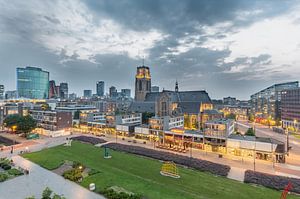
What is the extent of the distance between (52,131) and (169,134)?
52514 millimetres

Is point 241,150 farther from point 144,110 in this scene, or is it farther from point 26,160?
point 144,110

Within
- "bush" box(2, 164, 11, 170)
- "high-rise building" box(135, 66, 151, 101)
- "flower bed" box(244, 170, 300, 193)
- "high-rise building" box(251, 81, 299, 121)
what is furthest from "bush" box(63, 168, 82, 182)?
"high-rise building" box(251, 81, 299, 121)

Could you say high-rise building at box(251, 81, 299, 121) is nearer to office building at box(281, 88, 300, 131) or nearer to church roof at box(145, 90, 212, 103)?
office building at box(281, 88, 300, 131)

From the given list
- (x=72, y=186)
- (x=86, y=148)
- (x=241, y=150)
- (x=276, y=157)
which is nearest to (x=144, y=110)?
(x=86, y=148)

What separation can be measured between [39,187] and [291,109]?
120 meters

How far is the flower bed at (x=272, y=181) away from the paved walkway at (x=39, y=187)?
Result: 27925 mm

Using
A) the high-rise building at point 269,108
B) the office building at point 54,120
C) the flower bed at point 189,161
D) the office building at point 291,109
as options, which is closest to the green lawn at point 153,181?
the flower bed at point 189,161

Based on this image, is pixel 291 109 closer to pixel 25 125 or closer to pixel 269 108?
pixel 269 108

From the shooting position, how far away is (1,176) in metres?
32.0

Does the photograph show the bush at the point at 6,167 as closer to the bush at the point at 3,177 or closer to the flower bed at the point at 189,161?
the bush at the point at 3,177

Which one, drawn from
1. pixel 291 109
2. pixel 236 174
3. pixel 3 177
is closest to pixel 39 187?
pixel 3 177

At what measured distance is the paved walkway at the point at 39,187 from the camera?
86.5 ft

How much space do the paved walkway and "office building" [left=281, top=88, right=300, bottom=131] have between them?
4288 inches

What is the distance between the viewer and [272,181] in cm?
3216
